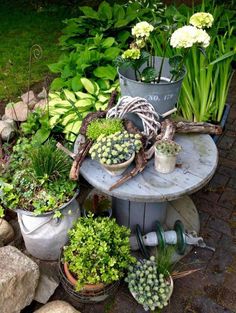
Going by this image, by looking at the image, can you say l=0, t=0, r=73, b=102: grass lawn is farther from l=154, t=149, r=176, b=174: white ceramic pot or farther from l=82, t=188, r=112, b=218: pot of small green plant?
l=154, t=149, r=176, b=174: white ceramic pot

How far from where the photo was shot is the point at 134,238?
257 cm

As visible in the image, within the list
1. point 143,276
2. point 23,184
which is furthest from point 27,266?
point 143,276

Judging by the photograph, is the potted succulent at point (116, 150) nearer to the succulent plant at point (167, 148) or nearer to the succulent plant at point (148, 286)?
the succulent plant at point (167, 148)

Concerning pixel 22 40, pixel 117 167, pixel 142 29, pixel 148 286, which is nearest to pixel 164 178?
pixel 117 167

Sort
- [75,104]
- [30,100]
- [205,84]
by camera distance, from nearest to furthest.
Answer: [205,84] → [75,104] → [30,100]

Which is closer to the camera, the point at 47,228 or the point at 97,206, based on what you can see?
the point at 47,228

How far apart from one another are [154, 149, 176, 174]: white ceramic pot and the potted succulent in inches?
5.3

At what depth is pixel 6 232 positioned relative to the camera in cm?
254

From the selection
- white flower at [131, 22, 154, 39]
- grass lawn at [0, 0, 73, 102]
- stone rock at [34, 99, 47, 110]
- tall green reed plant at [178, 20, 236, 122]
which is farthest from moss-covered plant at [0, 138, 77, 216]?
grass lawn at [0, 0, 73, 102]

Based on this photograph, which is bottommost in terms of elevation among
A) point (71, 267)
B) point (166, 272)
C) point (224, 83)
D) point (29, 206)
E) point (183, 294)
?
point (183, 294)

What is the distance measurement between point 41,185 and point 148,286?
0.98 metres

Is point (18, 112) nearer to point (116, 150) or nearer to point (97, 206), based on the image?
point (97, 206)

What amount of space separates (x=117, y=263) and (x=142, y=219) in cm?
51

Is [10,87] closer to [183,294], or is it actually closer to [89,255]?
[89,255]
